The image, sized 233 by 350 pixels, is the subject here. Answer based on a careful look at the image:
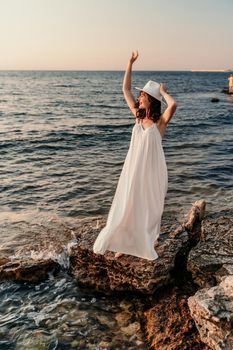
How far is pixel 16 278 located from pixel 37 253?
698mm

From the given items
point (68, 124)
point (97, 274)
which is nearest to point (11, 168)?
point (97, 274)

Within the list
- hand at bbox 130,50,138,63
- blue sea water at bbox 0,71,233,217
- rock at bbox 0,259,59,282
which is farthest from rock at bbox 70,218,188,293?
blue sea water at bbox 0,71,233,217

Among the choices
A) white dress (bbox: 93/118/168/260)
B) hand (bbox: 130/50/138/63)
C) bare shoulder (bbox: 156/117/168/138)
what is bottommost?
white dress (bbox: 93/118/168/260)

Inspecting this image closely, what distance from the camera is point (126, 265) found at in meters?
5.39

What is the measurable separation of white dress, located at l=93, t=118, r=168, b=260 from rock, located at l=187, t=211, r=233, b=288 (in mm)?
622

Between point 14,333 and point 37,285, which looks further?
point 37,285

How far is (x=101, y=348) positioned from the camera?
4.50 metres

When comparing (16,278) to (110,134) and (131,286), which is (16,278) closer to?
(131,286)

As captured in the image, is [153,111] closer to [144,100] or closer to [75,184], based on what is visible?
[144,100]

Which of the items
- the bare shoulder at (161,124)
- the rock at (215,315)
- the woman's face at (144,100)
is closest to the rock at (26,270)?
the rock at (215,315)

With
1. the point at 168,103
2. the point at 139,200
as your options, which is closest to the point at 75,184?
the point at 139,200

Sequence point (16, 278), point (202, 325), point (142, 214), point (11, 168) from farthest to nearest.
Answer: point (11, 168) < point (16, 278) < point (142, 214) < point (202, 325)

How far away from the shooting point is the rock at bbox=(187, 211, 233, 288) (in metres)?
5.13

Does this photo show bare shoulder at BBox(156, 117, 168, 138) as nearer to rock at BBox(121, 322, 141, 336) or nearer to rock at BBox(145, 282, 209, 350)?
rock at BBox(145, 282, 209, 350)
